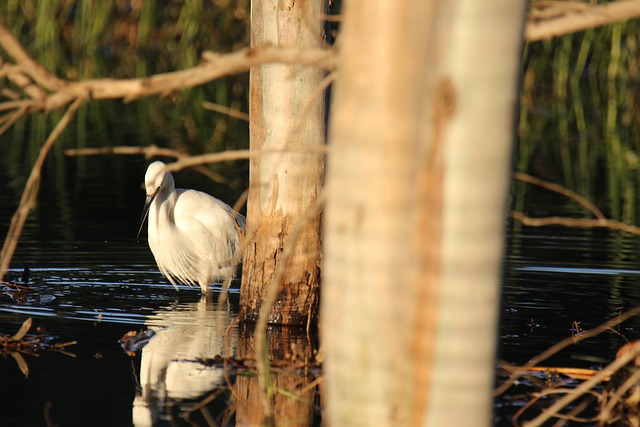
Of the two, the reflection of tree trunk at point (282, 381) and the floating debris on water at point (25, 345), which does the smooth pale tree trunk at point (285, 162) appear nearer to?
the reflection of tree trunk at point (282, 381)

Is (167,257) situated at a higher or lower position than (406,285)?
lower

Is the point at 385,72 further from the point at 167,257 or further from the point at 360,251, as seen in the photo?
the point at 167,257

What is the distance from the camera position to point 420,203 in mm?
2885

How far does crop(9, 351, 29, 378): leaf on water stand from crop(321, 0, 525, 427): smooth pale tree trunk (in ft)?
9.03

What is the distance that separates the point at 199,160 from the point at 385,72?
69cm

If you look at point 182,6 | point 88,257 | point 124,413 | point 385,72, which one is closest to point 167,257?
point 88,257

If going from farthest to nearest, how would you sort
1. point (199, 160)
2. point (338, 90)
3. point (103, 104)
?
point (103, 104), point (199, 160), point (338, 90)

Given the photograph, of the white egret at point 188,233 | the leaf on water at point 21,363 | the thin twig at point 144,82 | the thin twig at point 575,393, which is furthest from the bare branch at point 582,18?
the white egret at point 188,233

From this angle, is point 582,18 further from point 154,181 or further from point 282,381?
point 154,181

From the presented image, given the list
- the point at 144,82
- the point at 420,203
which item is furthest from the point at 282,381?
the point at 420,203

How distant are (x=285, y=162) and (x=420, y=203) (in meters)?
3.48

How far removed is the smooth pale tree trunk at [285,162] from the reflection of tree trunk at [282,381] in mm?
285

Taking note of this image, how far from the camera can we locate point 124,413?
15.8 ft

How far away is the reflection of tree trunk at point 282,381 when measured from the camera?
481cm
